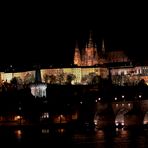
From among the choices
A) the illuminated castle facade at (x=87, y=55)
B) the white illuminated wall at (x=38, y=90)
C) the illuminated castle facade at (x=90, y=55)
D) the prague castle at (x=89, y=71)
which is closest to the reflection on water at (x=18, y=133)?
the white illuminated wall at (x=38, y=90)

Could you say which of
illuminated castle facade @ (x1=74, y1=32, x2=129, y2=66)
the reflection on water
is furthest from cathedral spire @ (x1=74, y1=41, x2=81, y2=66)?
the reflection on water

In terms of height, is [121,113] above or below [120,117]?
above

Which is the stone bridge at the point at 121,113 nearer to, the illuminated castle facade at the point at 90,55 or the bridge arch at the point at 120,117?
the bridge arch at the point at 120,117

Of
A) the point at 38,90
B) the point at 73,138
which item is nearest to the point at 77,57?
the point at 38,90

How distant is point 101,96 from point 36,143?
353 inches

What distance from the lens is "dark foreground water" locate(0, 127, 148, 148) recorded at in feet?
81.5

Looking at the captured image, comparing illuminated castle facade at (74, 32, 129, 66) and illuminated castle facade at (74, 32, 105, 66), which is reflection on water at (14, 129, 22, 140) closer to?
illuminated castle facade at (74, 32, 129, 66)

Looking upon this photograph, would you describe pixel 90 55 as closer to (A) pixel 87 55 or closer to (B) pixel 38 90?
(A) pixel 87 55

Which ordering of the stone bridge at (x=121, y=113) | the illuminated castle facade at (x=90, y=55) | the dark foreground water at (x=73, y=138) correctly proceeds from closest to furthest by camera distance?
the dark foreground water at (x=73, y=138)
the stone bridge at (x=121, y=113)
the illuminated castle facade at (x=90, y=55)

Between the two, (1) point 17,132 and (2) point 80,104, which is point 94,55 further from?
(1) point 17,132

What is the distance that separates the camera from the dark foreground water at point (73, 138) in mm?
24852

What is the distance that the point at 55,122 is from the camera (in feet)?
107

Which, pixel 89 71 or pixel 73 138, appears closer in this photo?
pixel 73 138

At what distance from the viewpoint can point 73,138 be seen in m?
26.8
